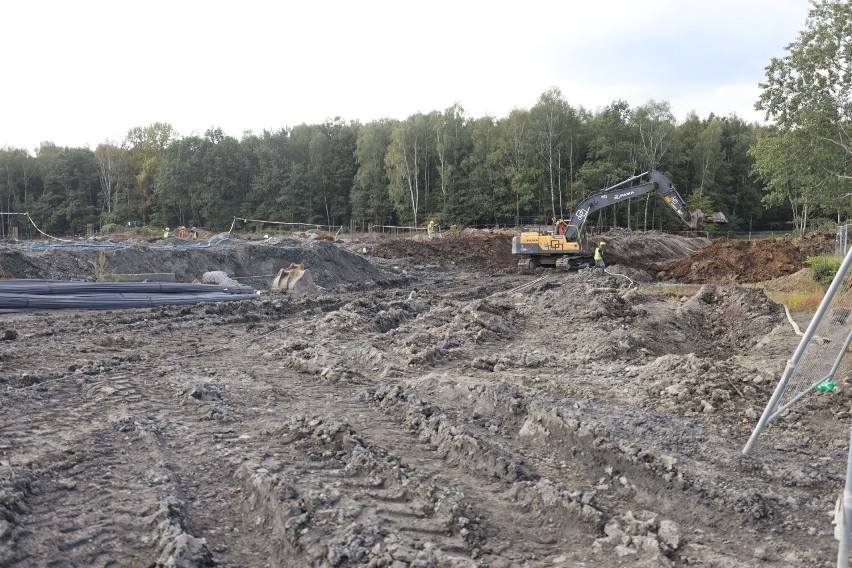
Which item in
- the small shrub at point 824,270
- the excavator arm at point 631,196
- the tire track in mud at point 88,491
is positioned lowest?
the tire track in mud at point 88,491

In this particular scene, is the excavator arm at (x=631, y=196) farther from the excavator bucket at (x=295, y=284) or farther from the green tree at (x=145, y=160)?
the green tree at (x=145, y=160)

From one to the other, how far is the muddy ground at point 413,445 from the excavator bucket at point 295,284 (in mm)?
4863

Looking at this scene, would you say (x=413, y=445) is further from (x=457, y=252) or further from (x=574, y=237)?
(x=457, y=252)

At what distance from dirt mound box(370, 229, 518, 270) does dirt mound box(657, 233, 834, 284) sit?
6.77m

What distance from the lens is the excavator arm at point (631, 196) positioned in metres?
21.8

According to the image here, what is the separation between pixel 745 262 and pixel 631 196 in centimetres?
487

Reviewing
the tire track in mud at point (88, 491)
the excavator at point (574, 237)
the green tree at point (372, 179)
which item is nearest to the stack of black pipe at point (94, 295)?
the tire track in mud at point (88, 491)

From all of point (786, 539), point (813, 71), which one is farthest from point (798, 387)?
point (813, 71)

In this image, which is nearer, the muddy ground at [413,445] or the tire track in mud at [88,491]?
the tire track in mud at [88,491]

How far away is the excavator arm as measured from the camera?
21.8m

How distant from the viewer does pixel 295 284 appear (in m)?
17.0

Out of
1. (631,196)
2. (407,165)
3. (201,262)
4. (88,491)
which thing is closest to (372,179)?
(407,165)

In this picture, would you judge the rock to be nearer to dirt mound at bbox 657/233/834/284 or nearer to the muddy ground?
the muddy ground

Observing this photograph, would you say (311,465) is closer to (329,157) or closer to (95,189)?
(329,157)
